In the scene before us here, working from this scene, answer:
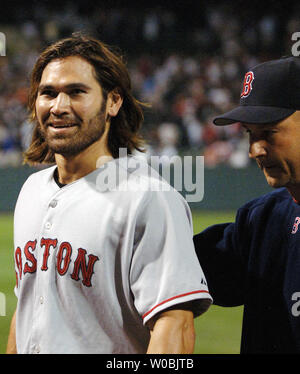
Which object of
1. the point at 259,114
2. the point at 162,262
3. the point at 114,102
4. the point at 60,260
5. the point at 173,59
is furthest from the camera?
the point at 173,59

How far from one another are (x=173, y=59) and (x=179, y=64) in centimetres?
46

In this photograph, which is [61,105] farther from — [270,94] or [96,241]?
[270,94]

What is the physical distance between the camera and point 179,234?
1.90 metres

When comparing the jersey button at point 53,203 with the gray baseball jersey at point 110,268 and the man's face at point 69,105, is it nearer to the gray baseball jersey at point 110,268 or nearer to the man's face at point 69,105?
the gray baseball jersey at point 110,268

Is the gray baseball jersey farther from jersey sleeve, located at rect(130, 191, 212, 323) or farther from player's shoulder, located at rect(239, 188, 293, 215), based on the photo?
player's shoulder, located at rect(239, 188, 293, 215)

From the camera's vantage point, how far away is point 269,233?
89.8 inches

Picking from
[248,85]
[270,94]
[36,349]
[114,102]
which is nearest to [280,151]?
[270,94]

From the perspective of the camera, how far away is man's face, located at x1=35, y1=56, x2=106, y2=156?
207 cm

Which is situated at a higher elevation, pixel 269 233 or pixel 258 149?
pixel 258 149

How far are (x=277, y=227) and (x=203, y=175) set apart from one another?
11.7 metres

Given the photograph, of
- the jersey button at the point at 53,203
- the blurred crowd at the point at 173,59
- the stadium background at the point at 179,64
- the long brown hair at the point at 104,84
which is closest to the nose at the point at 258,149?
the long brown hair at the point at 104,84


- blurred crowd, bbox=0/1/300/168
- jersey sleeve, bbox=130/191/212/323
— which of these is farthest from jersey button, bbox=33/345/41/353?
blurred crowd, bbox=0/1/300/168

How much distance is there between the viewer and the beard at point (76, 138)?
2096mm

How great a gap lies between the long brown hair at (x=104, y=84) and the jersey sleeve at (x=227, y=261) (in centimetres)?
50
